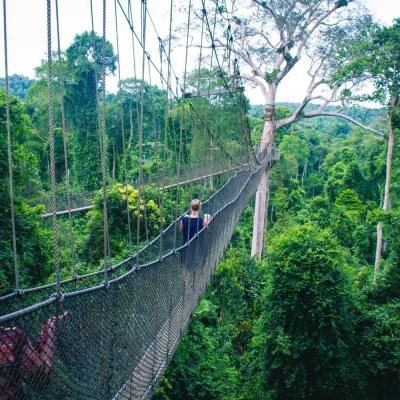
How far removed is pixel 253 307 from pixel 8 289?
4298mm

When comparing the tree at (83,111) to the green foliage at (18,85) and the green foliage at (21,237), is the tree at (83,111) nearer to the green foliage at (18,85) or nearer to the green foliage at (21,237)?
the green foliage at (21,237)

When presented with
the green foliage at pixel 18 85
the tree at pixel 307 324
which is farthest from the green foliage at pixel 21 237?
the green foliage at pixel 18 85

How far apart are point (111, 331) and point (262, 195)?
8287 millimetres

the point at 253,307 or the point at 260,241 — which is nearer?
the point at 253,307

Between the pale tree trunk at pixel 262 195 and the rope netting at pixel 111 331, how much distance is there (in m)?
6.74

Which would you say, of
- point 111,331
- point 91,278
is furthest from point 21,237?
point 111,331

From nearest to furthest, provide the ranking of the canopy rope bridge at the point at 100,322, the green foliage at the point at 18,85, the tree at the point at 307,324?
1. the canopy rope bridge at the point at 100,322
2. the tree at the point at 307,324
3. the green foliage at the point at 18,85

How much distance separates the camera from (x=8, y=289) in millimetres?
4434

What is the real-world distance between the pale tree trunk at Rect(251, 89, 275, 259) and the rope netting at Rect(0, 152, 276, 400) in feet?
22.1

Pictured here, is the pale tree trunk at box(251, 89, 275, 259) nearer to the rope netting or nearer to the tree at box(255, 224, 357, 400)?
the tree at box(255, 224, 357, 400)

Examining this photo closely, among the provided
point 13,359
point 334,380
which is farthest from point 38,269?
point 13,359

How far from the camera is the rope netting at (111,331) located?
1.16 m

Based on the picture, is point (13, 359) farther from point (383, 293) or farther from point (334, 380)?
point (383, 293)

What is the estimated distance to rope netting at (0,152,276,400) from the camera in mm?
1155
